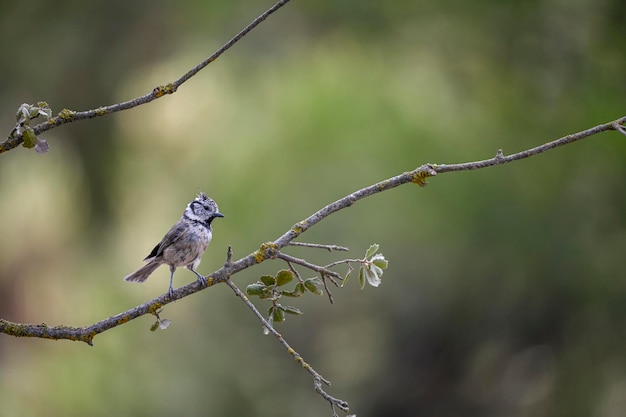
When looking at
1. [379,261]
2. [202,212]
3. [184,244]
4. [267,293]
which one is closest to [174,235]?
[184,244]

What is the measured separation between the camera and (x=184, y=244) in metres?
3.26

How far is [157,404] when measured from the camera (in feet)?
20.9

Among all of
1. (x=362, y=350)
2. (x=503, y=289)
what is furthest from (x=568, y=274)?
(x=362, y=350)

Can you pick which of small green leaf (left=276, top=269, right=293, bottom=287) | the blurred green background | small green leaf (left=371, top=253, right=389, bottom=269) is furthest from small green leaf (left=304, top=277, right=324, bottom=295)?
the blurred green background

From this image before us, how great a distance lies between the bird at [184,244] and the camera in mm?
3264

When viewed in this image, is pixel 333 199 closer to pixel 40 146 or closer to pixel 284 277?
pixel 284 277

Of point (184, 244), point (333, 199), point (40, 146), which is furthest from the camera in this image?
point (333, 199)

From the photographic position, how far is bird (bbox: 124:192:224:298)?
10.7 ft

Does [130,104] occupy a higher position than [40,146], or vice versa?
[130,104]

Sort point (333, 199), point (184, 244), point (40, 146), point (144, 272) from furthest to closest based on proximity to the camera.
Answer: point (333, 199), point (144, 272), point (184, 244), point (40, 146)

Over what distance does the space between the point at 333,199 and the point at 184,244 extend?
10.7 feet

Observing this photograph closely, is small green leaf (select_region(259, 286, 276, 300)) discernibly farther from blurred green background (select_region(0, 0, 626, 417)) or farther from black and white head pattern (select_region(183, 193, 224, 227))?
blurred green background (select_region(0, 0, 626, 417))

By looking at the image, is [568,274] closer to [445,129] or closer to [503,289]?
[503,289]

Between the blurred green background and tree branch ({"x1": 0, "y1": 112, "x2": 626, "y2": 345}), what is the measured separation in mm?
3907
